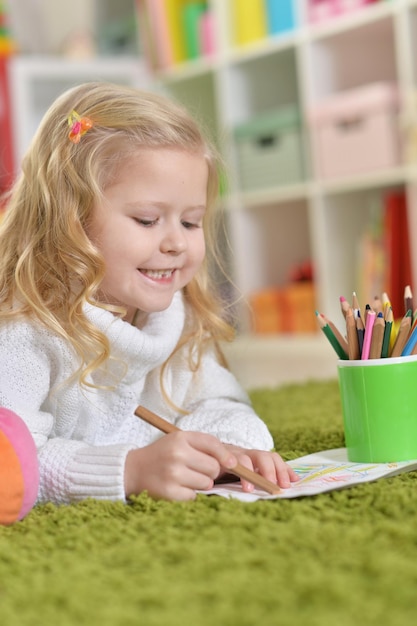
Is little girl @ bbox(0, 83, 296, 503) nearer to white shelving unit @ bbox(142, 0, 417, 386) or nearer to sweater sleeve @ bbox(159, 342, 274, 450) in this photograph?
sweater sleeve @ bbox(159, 342, 274, 450)

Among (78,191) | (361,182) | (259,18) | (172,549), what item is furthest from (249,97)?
(172,549)

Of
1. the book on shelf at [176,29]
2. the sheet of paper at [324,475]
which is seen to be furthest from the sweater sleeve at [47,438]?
the book on shelf at [176,29]

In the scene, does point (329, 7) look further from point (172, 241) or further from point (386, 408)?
point (386, 408)

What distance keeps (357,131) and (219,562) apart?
7.10ft

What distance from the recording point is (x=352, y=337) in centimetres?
106

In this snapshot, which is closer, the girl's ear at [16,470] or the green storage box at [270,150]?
the girl's ear at [16,470]

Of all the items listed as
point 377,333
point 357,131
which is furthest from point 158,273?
point 357,131

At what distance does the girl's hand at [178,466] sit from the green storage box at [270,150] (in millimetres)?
2070

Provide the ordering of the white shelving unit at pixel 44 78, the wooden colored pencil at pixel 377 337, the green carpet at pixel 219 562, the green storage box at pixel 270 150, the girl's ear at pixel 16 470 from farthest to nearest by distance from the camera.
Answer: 1. the white shelving unit at pixel 44 78
2. the green storage box at pixel 270 150
3. the wooden colored pencil at pixel 377 337
4. the girl's ear at pixel 16 470
5. the green carpet at pixel 219 562

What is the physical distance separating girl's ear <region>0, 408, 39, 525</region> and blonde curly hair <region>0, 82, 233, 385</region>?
0.14 metres

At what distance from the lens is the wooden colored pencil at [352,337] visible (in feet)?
3.46

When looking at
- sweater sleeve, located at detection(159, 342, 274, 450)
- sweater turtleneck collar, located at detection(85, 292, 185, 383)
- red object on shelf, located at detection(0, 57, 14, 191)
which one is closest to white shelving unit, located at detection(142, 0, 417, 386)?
red object on shelf, located at detection(0, 57, 14, 191)

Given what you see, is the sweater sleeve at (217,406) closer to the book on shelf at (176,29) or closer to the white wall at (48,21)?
the book on shelf at (176,29)

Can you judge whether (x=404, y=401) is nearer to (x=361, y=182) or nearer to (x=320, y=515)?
(x=320, y=515)
